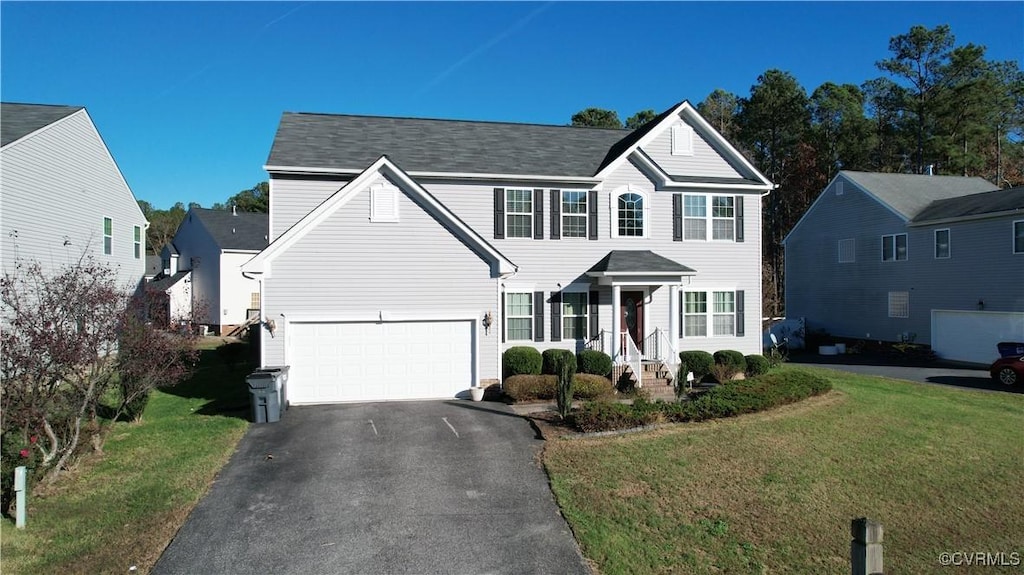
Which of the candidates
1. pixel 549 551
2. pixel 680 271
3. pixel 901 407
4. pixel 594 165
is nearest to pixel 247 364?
pixel 594 165

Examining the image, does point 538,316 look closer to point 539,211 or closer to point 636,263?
point 539,211

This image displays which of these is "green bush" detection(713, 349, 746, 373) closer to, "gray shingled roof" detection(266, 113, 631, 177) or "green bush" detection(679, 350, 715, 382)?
"green bush" detection(679, 350, 715, 382)

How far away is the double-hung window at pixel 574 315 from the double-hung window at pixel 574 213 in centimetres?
193

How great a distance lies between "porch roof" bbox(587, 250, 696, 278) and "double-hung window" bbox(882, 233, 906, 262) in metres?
15.6

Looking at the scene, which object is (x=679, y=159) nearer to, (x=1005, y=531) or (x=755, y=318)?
(x=755, y=318)

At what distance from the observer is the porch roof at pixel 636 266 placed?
1712 centimetres

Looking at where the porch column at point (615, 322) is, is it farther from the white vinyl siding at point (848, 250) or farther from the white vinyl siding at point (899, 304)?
the white vinyl siding at point (848, 250)

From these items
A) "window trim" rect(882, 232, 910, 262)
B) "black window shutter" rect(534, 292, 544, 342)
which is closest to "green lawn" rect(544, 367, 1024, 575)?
"black window shutter" rect(534, 292, 544, 342)

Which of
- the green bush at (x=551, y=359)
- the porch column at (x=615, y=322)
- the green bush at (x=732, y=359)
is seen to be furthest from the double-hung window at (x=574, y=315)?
the green bush at (x=732, y=359)

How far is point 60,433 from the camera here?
32.8ft

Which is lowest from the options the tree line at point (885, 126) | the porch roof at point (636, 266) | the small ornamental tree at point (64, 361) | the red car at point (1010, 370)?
the red car at point (1010, 370)

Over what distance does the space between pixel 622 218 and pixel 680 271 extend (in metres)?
2.56

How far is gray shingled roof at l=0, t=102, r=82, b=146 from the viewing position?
59.1 ft

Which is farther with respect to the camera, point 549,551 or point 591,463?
point 591,463
